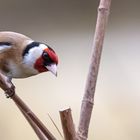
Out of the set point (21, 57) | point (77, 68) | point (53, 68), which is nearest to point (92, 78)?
point (53, 68)

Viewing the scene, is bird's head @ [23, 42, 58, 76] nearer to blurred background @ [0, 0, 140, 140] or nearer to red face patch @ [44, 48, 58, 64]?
red face patch @ [44, 48, 58, 64]

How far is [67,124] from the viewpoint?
2.06 ft

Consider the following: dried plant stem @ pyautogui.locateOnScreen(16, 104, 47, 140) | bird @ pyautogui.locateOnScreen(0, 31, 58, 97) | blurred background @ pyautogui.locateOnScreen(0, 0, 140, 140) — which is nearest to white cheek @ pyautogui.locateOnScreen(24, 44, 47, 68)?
bird @ pyautogui.locateOnScreen(0, 31, 58, 97)

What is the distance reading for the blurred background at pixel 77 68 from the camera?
167 cm

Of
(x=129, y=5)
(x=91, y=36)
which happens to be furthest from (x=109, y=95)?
(x=129, y=5)

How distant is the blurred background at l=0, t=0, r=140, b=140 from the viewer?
1668 millimetres

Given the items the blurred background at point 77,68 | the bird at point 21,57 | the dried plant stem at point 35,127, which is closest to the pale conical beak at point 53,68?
the bird at point 21,57

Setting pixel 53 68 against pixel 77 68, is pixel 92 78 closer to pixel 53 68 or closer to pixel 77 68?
pixel 53 68

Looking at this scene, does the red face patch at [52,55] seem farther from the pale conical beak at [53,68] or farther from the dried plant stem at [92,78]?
the dried plant stem at [92,78]

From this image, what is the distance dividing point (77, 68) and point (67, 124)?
1.09m

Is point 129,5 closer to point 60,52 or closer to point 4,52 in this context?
point 60,52

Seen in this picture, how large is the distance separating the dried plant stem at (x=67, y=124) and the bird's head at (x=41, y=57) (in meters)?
0.23

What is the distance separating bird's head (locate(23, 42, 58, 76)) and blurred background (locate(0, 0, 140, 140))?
29.6 inches

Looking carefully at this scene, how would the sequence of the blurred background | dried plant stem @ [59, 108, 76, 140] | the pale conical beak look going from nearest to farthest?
1. dried plant stem @ [59, 108, 76, 140]
2. the pale conical beak
3. the blurred background
